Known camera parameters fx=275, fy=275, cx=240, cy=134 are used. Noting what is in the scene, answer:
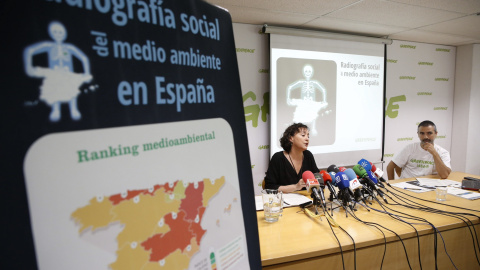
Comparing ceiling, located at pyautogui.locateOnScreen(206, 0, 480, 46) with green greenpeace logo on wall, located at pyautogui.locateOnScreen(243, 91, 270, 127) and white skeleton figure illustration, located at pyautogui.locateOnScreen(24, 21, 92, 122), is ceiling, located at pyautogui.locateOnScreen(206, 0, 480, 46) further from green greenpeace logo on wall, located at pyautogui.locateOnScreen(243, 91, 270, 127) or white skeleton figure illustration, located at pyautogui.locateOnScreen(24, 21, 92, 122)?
white skeleton figure illustration, located at pyautogui.locateOnScreen(24, 21, 92, 122)

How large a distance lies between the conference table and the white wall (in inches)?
140

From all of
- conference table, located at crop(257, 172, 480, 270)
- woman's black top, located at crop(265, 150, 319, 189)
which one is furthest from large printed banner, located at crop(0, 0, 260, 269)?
woman's black top, located at crop(265, 150, 319, 189)

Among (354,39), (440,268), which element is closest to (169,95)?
(440,268)

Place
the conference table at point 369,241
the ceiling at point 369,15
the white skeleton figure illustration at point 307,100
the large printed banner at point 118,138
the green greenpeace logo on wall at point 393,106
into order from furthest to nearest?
the green greenpeace logo on wall at point 393,106 → the white skeleton figure illustration at point 307,100 → the ceiling at point 369,15 → the conference table at point 369,241 → the large printed banner at point 118,138

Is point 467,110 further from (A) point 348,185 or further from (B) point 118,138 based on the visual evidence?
(B) point 118,138

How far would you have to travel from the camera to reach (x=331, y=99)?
3.72 metres

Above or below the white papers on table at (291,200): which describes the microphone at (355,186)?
above

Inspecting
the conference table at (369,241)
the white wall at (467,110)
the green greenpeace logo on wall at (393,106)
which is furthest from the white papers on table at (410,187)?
the white wall at (467,110)

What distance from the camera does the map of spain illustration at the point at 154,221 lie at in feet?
1.68

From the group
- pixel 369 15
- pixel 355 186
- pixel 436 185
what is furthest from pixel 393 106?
pixel 355 186

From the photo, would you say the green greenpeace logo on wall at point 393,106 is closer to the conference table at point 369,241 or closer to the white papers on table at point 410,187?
the white papers on table at point 410,187

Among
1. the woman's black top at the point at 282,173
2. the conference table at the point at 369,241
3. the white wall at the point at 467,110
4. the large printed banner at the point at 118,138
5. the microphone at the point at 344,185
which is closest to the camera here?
the large printed banner at the point at 118,138

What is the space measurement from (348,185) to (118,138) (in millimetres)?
1427

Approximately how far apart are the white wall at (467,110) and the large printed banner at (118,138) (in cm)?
520
